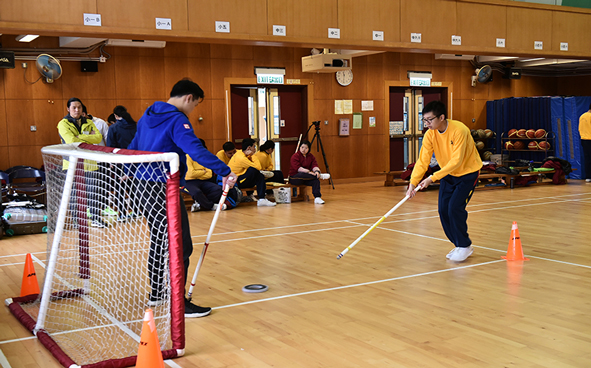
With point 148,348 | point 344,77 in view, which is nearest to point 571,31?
point 344,77

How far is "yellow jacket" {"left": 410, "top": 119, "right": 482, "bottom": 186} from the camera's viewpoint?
5230 millimetres

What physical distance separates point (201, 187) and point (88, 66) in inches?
138

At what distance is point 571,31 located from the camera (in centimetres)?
894

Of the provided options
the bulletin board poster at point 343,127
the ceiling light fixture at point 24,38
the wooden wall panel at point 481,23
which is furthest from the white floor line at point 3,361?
the bulletin board poster at point 343,127

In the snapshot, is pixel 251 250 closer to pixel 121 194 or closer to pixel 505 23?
pixel 121 194

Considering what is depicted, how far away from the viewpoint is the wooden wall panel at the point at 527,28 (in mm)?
8477

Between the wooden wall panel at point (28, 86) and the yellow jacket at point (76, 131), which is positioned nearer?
the yellow jacket at point (76, 131)

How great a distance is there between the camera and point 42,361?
325cm

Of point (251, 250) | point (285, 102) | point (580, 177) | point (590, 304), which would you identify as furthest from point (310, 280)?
point (580, 177)

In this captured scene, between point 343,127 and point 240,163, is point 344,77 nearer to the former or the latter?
point 343,127

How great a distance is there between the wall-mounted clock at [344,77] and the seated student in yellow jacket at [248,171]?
176 inches

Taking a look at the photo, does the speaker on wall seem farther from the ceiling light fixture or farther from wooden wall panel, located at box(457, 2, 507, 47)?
wooden wall panel, located at box(457, 2, 507, 47)

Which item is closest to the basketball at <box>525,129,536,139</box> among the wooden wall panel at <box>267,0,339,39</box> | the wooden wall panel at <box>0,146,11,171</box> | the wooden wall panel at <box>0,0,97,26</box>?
the wooden wall panel at <box>267,0,339,39</box>

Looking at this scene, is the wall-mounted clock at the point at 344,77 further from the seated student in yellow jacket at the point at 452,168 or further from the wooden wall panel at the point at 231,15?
the seated student in yellow jacket at the point at 452,168
